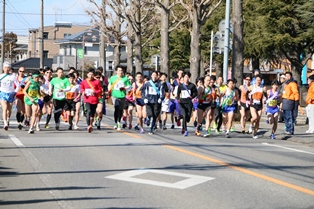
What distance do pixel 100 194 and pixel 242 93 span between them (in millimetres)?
13199

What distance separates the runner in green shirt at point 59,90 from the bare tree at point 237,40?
9.52 meters

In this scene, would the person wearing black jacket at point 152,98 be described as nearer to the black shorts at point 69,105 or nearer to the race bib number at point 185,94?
the race bib number at point 185,94

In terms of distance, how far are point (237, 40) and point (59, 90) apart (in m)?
10.3

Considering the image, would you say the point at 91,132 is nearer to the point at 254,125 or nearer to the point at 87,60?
the point at 254,125

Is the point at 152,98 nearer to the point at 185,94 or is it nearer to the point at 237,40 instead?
the point at 185,94

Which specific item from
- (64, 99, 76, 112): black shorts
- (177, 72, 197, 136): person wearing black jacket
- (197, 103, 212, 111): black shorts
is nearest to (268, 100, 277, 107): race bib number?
(197, 103, 212, 111): black shorts

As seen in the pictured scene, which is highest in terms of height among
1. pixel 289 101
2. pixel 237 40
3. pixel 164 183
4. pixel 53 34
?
pixel 53 34

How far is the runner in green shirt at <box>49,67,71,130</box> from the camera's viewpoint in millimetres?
20859

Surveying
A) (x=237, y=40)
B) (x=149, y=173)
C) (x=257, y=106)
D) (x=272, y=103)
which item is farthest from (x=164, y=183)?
(x=237, y=40)

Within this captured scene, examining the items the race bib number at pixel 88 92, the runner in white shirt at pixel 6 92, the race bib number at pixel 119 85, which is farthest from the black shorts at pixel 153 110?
the runner in white shirt at pixel 6 92

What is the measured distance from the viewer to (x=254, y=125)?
2175 centimetres

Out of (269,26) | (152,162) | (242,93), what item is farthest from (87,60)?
(152,162)

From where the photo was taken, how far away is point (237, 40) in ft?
93.8

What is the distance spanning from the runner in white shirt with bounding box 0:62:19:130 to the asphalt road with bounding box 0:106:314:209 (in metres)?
1.62
